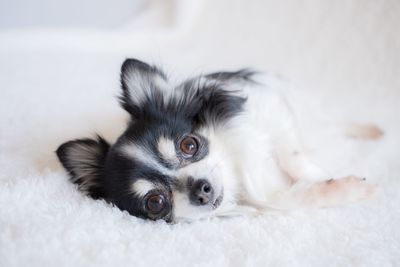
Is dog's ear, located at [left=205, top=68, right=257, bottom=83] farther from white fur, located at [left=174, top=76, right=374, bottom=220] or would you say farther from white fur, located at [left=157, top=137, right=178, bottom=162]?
white fur, located at [left=157, top=137, right=178, bottom=162]

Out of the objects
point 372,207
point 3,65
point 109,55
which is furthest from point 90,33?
point 372,207

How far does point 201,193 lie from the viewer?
1.62 m

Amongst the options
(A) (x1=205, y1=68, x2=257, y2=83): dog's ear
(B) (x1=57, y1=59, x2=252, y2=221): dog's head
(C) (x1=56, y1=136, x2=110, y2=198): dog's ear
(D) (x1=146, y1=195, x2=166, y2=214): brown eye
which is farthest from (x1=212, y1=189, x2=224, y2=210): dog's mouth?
(A) (x1=205, y1=68, x2=257, y2=83): dog's ear

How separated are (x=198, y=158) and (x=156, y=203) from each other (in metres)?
0.25

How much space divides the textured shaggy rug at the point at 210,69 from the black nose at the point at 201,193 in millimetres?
82

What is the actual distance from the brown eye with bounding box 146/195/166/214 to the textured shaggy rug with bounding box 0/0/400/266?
9 cm

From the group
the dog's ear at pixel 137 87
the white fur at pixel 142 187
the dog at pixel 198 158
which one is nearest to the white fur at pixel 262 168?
the dog at pixel 198 158

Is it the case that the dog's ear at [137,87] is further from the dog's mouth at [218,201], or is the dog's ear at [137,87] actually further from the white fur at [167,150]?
the dog's mouth at [218,201]

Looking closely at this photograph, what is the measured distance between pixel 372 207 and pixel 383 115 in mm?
1068

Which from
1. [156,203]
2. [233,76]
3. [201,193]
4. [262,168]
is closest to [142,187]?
[156,203]

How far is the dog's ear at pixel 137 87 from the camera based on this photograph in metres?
1.86

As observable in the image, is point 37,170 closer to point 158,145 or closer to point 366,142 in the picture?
point 158,145

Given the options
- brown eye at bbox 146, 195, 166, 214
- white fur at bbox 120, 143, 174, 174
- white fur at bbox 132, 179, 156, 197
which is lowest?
brown eye at bbox 146, 195, 166, 214

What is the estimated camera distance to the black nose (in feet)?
5.34
